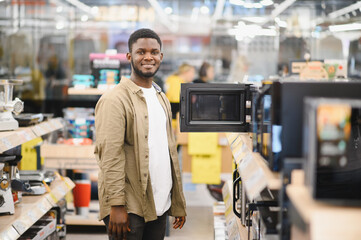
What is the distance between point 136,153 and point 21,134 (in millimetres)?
905

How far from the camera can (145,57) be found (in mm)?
2717

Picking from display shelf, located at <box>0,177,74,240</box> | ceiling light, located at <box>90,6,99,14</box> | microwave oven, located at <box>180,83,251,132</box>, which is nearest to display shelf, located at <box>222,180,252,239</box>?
microwave oven, located at <box>180,83,251,132</box>

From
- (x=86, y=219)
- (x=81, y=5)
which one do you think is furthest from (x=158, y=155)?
(x=81, y=5)

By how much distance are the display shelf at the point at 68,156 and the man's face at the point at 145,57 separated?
2247 mm

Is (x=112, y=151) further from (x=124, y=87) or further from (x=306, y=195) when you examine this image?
(x=306, y=195)

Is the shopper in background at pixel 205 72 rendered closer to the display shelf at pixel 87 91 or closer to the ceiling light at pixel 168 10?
→ the display shelf at pixel 87 91

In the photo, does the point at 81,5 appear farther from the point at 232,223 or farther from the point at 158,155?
the point at 158,155

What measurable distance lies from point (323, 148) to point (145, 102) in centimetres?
147

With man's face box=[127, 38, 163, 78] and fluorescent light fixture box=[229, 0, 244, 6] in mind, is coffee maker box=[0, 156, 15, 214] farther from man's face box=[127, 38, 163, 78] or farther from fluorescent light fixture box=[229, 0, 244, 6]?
fluorescent light fixture box=[229, 0, 244, 6]

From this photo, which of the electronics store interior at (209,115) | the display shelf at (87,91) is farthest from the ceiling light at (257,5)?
the display shelf at (87,91)

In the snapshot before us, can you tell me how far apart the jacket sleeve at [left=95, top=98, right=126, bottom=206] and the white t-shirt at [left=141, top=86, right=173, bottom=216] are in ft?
0.56

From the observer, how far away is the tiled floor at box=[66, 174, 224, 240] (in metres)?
5.04

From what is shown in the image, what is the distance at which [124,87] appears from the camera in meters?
2.70

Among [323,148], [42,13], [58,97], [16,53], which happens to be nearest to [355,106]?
A: [323,148]
